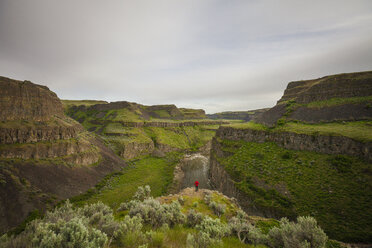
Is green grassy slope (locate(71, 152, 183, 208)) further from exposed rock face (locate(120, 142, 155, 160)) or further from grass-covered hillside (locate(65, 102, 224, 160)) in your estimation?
grass-covered hillside (locate(65, 102, 224, 160))

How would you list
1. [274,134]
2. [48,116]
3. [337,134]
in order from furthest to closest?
1. [48,116]
2. [274,134]
3. [337,134]

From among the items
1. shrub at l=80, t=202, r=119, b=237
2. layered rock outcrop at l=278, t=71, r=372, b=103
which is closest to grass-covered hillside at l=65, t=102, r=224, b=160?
shrub at l=80, t=202, r=119, b=237

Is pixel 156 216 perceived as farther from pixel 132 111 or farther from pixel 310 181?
pixel 132 111

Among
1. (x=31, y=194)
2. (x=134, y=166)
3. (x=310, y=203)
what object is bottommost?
(x=134, y=166)

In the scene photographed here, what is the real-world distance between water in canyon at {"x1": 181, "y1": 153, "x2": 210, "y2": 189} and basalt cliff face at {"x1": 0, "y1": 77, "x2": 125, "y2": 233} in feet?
88.2

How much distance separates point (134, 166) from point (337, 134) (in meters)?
57.3

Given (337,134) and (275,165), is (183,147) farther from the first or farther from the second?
(337,134)

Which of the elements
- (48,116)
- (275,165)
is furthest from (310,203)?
(48,116)

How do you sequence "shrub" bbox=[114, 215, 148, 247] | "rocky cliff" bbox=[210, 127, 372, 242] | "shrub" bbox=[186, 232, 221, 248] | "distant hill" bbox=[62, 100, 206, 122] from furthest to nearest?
"distant hill" bbox=[62, 100, 206, 122] → "rocky cliff" bbox=[210, 127, 372, 242] → "shrub" bbox=[186, 232, 221, 248] → "shrub" bbox=[114, 215, 148, 247]

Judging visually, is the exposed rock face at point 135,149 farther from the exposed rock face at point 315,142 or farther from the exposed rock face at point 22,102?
the exposed rock face at point 315,142

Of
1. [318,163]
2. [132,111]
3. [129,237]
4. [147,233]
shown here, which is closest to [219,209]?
[147,233]

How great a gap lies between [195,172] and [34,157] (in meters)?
45.9

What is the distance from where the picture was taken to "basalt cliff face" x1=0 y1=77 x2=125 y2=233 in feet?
70.5

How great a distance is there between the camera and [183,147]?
271 feet
